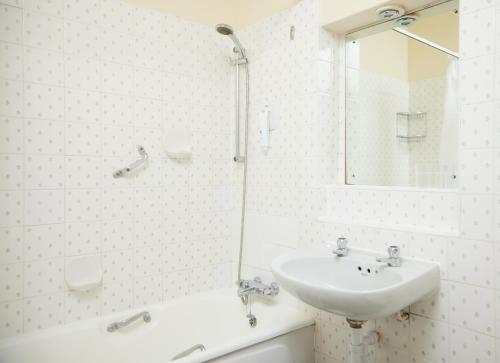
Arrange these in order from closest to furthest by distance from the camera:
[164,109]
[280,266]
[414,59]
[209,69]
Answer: [280,266] → [414,59] → [164,109] → [209,69]

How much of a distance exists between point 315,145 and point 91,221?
1.21 m

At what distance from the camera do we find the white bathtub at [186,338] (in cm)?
163

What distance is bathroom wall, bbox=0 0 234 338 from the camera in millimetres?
1683

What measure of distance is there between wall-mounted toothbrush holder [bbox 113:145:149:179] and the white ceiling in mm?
804

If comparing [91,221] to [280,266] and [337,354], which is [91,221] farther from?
[337,354]

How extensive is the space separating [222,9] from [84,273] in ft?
5.80

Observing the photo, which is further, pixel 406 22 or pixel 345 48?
pixel 345 48

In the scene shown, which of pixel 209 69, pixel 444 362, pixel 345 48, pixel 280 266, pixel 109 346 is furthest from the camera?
pixel 209 69

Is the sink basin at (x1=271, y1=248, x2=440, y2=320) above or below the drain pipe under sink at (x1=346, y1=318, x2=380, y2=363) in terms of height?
above

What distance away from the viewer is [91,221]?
1883mm

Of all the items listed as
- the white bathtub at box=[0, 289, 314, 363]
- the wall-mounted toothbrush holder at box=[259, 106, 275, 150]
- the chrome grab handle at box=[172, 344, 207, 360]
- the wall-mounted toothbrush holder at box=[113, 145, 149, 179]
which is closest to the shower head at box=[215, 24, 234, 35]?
the wall-mounted toothbrush holder at box=[259, 106, 275, 150]

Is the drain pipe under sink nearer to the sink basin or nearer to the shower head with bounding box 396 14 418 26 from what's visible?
the sink basin

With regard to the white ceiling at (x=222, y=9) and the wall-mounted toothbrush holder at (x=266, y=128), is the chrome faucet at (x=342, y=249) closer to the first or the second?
the wall-mounted toothbrush holder at (x=266, y=128)

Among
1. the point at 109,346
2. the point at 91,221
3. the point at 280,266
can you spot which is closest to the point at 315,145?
the point at 280,266
